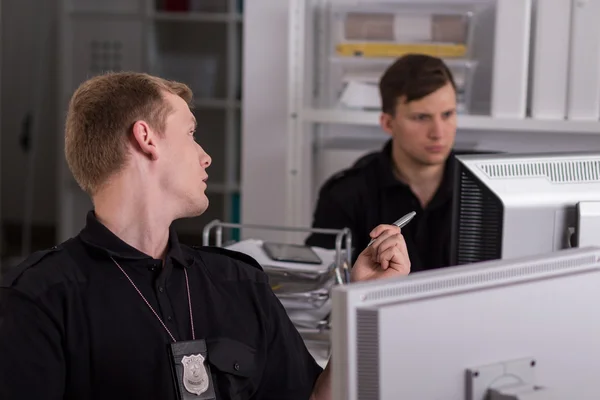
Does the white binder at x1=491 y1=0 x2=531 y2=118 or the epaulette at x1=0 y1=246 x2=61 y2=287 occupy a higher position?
the white binder at x1=491 y1=0 x2=531 y2=118

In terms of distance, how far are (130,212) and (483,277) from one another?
679 millimetres

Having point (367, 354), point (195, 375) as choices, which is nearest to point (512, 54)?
point (195, 375)

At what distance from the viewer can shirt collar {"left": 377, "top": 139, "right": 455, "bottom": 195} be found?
2.57 m

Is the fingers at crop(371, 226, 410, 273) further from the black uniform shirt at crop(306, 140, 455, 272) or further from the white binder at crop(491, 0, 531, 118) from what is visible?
the white binder at crop(491, 0, 531, 118)

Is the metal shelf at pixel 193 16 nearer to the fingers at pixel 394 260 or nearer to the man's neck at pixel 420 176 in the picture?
the man's neck at pixel 420 176

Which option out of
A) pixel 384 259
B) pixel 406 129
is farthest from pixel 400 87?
pixel 384 259

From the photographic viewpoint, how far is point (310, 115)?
3.15 metres

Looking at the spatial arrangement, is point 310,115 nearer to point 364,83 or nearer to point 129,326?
point 364,83

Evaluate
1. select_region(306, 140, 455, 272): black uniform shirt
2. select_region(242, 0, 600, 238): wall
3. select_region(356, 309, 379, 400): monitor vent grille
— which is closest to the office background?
select_region(242, 0, 600, 238): wall

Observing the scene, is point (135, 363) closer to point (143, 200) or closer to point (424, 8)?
point (143, 200)

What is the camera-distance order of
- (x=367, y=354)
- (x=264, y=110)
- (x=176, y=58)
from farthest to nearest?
(x=176, y=58)
(x=264, y=110)
(x=367, y=354)

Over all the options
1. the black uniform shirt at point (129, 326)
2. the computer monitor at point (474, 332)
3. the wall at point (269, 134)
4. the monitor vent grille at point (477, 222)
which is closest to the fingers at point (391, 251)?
the monitor vent grille at point (477, 222)

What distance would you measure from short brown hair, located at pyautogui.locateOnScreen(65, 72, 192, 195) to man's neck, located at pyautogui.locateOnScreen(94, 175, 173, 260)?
0.09 ft

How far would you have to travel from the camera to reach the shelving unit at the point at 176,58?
4.77m
